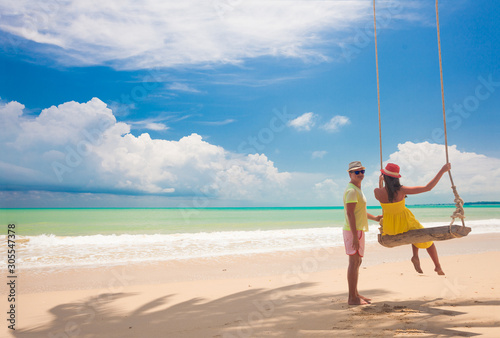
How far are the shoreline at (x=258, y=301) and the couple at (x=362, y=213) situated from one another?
0.57 metres

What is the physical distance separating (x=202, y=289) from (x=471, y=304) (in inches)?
176

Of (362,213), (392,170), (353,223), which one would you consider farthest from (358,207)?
(392,170)

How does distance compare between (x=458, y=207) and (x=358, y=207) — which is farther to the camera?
(x=358, y=207)

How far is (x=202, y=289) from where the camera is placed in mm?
6801

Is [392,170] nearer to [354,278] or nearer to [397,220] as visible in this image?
[397,220]

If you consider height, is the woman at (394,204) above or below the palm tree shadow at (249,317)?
above

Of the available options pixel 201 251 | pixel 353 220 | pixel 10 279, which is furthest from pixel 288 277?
pixel 10 279

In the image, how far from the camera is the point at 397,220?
5.09 meters

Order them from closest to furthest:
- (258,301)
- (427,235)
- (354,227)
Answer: (427,235) → (354,227) → (258,301)

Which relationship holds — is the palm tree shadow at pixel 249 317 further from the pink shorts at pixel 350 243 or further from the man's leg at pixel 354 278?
the pink shorts at pixel 350 243

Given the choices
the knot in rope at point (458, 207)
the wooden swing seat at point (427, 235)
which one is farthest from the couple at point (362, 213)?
the knot in rope at point (458, 207)

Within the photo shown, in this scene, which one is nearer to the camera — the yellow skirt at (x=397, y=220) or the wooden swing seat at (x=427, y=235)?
the wooden swing seat at (x=427, y=235)

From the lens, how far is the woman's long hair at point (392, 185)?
5.20 m

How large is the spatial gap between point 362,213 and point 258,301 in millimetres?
2234
